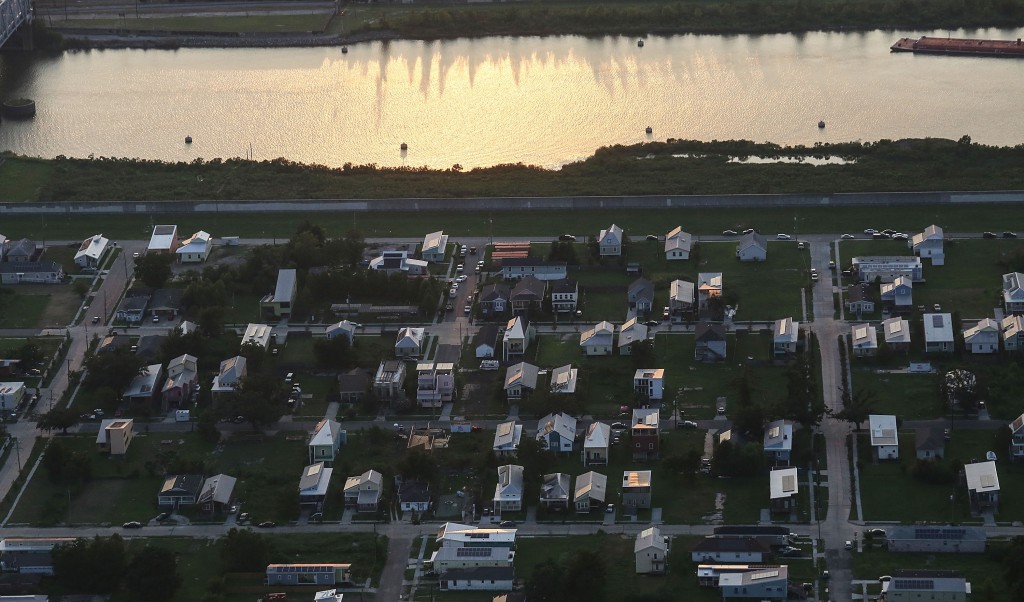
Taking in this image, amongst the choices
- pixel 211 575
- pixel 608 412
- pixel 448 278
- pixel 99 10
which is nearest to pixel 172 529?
pixel 211 575

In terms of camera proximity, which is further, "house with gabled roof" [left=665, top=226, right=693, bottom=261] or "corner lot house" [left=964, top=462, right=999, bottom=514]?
"house with gabled roof" [left=665, top=226, right=693, bottom=261]

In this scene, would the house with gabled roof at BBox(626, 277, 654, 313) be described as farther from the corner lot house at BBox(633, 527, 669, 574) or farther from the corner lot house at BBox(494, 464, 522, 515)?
the corner lot house at BBox(633, 527, 669, 574)

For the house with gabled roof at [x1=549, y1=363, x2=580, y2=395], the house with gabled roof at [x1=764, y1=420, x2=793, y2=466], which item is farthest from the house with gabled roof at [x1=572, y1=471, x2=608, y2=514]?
the house with gabled roof at [x1=549, y1=363, x2=580, y2=395]

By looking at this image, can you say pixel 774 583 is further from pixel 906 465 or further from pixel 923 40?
pixel 923 40

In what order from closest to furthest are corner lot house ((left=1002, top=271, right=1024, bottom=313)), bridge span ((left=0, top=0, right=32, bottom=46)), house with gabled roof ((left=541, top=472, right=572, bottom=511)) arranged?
house with gabled roof ((left=541, top=472, right=572, bottom=511)) < corner lot house ((left=1002, top=271, right=1024, bottom=313)) < bridge span ((left=0, top=0, right=32, bottom=46))

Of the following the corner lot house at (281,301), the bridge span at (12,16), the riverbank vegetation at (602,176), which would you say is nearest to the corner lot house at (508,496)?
the corner lot house at (281,301)

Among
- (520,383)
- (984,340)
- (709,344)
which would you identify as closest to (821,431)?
(709,344)
